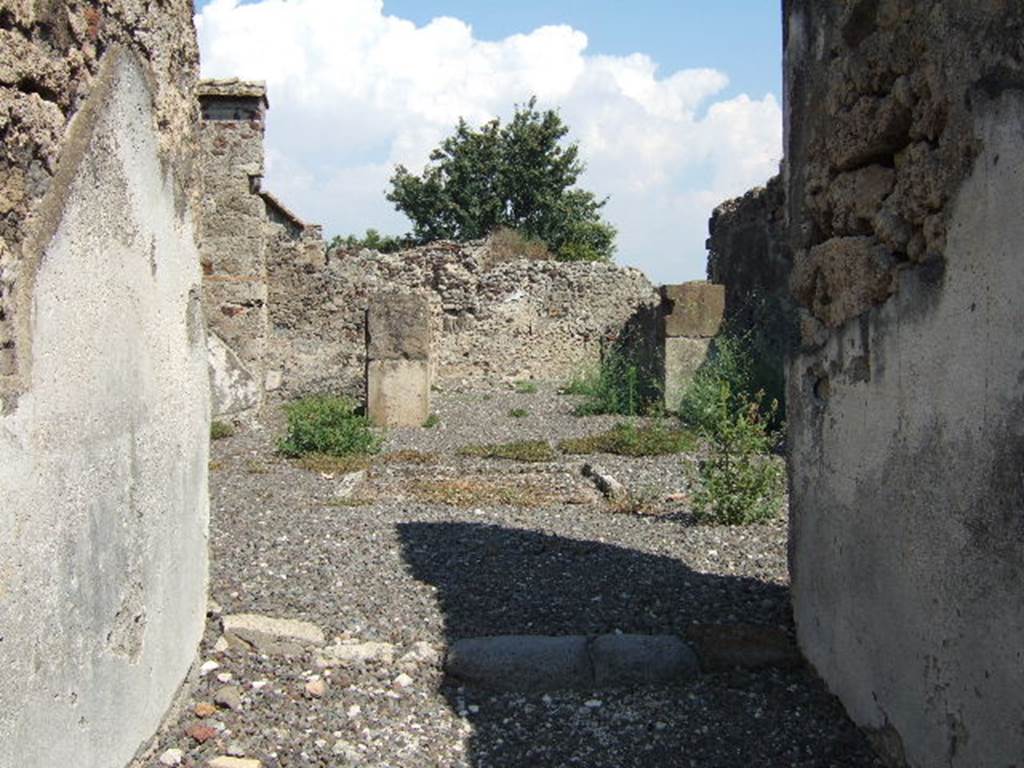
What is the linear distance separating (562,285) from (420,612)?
14.5 meters

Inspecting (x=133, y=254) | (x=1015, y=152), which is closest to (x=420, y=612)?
(x=133, y=254)

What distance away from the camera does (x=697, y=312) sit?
1292 centimetres

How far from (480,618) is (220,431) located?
6.95 meters

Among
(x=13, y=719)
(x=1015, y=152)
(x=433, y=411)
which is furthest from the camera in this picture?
(x=433, y=411)

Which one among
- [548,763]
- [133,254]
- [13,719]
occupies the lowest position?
[548,763]

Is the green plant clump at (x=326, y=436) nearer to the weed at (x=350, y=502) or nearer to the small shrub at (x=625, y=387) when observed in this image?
the weed at (x=350, y=502)

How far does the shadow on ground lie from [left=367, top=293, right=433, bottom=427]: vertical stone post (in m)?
7.22

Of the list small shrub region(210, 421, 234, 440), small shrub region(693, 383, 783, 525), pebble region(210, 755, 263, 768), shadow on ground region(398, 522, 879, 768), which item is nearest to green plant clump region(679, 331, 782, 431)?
small shrub region(693, 383, 783, 525)

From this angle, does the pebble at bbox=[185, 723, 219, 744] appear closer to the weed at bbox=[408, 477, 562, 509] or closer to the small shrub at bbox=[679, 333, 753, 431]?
the weed at bbox=[408, 477, 562, 509]

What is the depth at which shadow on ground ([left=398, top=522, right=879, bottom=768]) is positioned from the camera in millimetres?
3195

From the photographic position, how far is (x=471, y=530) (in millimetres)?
5785

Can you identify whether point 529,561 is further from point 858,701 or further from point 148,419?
point 148,419

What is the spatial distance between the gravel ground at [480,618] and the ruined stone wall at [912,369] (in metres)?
0.42

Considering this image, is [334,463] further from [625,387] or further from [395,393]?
[625,387]
